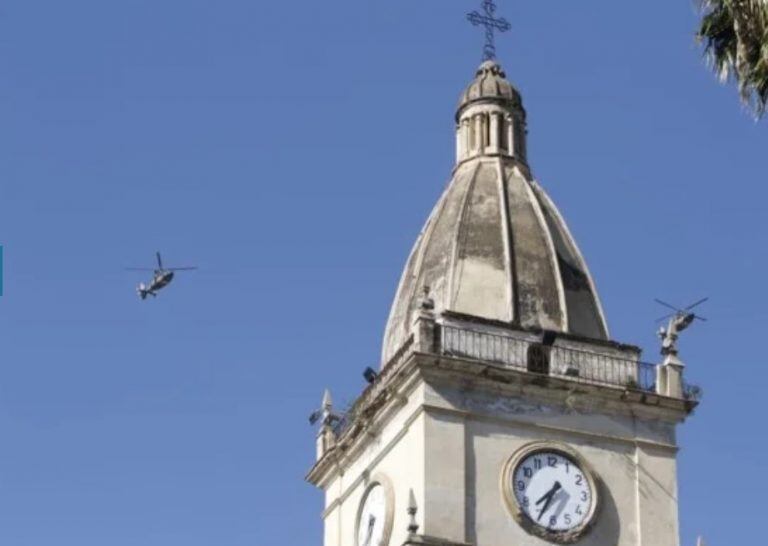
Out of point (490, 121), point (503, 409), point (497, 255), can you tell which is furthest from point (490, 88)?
point (503, 409)

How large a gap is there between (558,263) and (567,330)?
1.51 metres

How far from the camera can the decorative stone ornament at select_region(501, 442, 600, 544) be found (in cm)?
3950

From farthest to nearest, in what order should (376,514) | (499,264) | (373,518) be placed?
1. (499,264)
2. (373,518)
3. (376,514)

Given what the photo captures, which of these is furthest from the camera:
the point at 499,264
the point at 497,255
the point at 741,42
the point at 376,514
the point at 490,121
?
the point at 490,121

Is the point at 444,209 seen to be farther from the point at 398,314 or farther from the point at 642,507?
the point at 642,507

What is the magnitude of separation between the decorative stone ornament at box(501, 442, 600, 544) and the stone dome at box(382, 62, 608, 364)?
2.69m

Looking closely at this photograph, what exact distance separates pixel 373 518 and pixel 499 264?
5572mm

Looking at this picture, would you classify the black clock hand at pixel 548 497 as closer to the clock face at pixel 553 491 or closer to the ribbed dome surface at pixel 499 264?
the clock face at pixel 553 491

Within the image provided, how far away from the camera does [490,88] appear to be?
45.1 metres

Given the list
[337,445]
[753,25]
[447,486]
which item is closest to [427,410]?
[447,486]

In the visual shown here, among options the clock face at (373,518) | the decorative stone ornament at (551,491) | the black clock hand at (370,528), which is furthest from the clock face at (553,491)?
the black clock hand at (370,528)

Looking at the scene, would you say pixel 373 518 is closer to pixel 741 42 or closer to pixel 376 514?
pixel 376 514

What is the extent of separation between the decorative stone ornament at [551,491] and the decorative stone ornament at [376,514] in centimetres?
233

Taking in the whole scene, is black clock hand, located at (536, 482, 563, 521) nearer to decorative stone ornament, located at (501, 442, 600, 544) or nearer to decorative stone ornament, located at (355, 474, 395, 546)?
decorative stone ornament, located at (501, 442, 600, 544)
